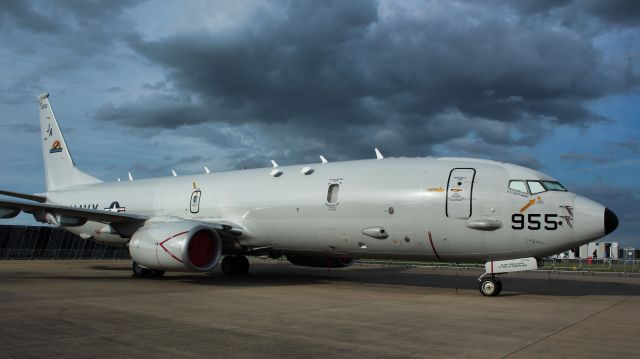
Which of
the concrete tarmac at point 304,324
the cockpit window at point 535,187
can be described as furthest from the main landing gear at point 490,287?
the cockpit window at point 535,187

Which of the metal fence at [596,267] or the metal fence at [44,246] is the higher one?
the metal fence at [596,267]

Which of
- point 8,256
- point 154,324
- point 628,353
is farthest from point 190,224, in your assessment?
point 8,256

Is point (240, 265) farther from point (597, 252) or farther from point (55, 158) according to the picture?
point (597, 252)

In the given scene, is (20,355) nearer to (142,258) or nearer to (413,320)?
(413,320)

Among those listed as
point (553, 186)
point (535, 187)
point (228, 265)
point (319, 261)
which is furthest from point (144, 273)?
point (553, 186)

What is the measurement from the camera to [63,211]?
58.6 feet

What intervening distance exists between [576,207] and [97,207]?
19216mm

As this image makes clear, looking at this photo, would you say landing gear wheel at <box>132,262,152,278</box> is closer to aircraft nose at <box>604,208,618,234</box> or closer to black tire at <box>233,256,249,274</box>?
black tire at <box>233,256,249,274</box>

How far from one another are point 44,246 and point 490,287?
42303mm

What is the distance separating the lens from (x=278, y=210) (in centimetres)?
1723

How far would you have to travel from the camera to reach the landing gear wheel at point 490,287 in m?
13.9

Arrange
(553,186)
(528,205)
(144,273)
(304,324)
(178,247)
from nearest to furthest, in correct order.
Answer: (304,324) < (528,205) < (553,186) < (178,247) < (144,273)

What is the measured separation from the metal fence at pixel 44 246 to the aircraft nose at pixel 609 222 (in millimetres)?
38298

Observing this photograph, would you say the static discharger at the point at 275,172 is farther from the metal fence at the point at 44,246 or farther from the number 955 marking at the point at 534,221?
the metal fence at the point at 44,246
